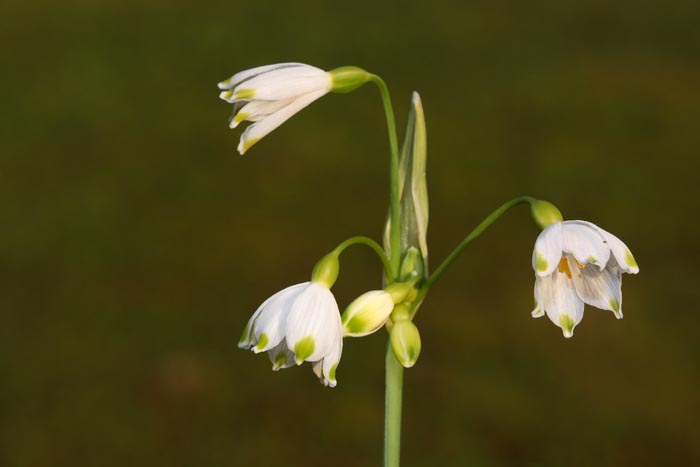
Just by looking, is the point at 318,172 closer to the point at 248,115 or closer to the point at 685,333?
the point at 685,333

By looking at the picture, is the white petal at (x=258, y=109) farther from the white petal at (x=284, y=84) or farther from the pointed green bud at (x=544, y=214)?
the pointed green bud at (x=544, y=214)

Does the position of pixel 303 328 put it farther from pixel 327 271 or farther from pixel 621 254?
pixel 621 254

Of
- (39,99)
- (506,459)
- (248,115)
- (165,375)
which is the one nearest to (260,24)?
(39,99)

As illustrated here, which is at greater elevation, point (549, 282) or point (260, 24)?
point (549, 282)

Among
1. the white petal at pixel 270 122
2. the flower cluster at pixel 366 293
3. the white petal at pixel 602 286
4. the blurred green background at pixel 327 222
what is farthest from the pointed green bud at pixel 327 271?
the blurred green background at pixel 327 222

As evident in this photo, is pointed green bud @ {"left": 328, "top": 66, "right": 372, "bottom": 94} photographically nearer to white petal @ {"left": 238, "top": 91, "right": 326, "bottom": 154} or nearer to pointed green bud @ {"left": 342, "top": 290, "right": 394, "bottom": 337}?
white petal @ {"left": 238, "top": 91, "right": 326, "bottom": 154}
